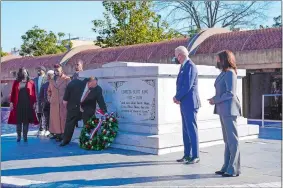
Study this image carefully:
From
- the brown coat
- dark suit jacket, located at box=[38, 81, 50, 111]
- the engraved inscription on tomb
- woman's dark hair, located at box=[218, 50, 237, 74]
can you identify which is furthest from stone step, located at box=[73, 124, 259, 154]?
dark suit jacket, located at box=[38, 81, 50, 111]

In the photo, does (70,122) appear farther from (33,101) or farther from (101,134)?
(33,101)

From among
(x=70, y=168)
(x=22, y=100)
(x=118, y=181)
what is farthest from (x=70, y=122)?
(x=118, y=181)

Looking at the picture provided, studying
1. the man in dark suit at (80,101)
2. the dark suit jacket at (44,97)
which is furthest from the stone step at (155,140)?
the dark suit jacket at (44,97)

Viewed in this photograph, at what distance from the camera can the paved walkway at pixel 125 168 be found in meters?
5.66

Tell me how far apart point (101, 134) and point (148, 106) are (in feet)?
3.62

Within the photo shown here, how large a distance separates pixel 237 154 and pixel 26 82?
594 cm

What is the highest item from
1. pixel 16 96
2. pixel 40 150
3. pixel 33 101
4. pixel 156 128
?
pixel 16 96

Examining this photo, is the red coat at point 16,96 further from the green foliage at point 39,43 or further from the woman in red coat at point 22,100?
the green foliage at point 39,43

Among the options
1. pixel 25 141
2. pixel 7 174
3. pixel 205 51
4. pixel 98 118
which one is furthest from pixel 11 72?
pixel 7 174

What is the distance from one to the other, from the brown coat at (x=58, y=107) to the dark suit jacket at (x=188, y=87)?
3953 millimetres

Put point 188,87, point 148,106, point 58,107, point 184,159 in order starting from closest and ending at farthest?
point 188,87 < point 184,159 < point 148,106 < point 58,107

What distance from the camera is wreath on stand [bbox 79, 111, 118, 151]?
27.8ft

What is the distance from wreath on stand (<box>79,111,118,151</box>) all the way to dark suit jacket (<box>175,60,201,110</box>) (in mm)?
2116

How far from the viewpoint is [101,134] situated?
28.0ft
